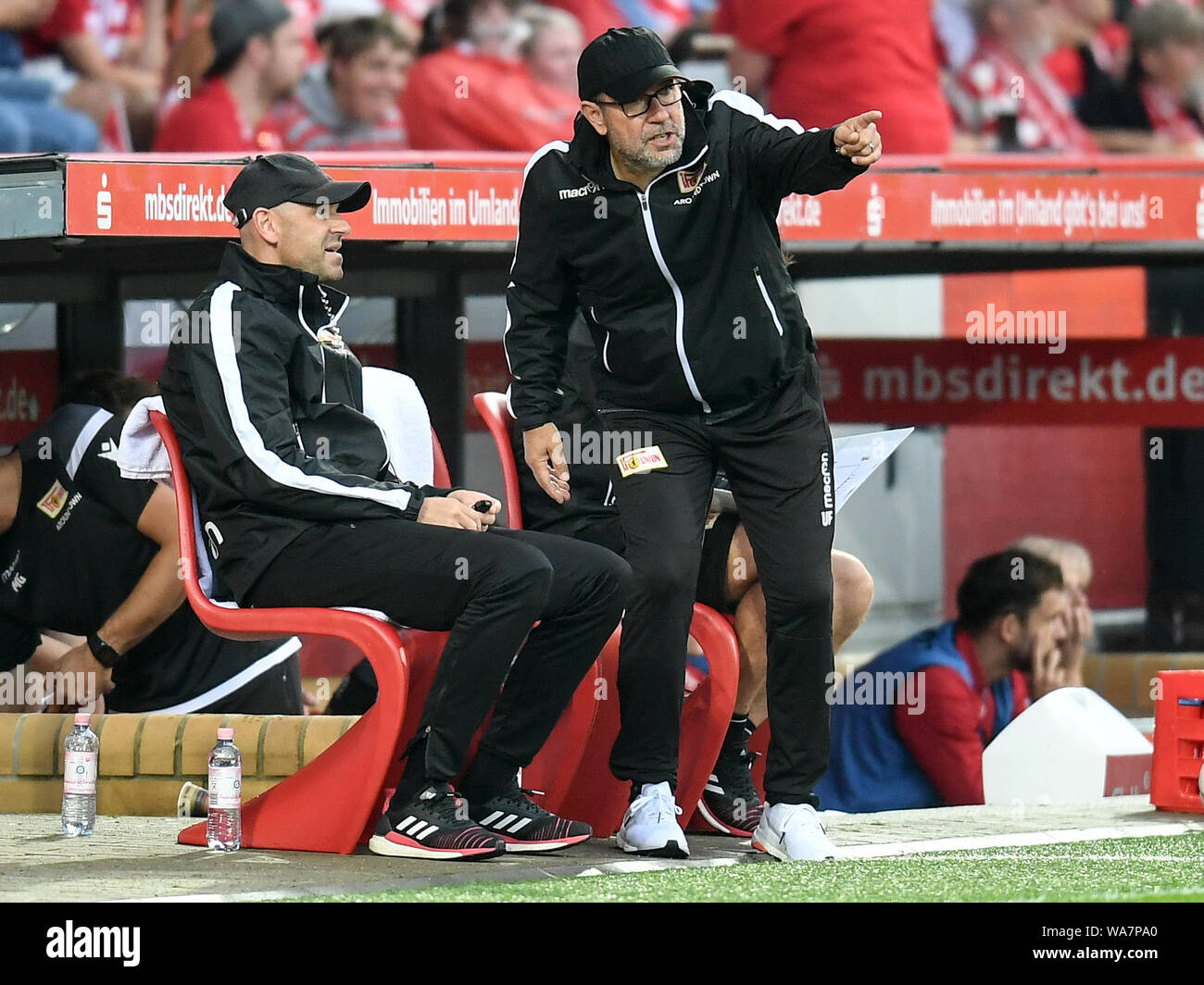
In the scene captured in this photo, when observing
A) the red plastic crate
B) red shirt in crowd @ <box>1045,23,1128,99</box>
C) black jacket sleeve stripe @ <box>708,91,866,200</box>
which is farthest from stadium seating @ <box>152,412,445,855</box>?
red shirt in crowd @ <box>1045,23,1128,99</box>

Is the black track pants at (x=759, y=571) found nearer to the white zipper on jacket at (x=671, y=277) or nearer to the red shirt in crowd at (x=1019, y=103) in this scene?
the white zipper on jacket at (x=671, y=277)

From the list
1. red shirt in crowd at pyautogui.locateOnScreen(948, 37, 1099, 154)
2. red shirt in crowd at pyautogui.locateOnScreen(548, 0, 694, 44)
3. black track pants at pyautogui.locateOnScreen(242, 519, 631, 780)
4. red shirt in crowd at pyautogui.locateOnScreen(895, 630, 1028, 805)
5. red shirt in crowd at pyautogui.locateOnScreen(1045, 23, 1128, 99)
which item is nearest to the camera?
black track pants at pyautogui.locateOnScreen(242, 519, 631, 780)

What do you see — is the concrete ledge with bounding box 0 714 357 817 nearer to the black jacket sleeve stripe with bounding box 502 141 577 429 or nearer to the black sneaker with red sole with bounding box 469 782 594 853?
the black sneaker with red sole with bounding box 469 782 594 853

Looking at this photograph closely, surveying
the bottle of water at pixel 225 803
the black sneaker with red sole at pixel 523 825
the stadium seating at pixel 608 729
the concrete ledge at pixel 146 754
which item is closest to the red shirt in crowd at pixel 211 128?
the concrete ledge at pixel 146 754

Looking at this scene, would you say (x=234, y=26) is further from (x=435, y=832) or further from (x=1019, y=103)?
(x=435, y=832)

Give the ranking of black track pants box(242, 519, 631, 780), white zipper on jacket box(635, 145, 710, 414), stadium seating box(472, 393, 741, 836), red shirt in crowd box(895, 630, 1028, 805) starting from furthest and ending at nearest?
red shirt in crowd box(895, 630, 1028, 805), stadium seating box(472, 393, 741, 836), white zipper on jacket box(635, 145, 710, 414), black track pants box(242, 519, 631, 780)

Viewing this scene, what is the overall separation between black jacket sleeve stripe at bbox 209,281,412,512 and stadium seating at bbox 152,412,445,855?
0.75 feet

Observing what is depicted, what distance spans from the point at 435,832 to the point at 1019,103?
5264mm

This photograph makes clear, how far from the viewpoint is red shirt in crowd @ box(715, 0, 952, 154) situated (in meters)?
6.55

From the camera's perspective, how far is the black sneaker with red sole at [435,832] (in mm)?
3441

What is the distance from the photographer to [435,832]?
3.45m

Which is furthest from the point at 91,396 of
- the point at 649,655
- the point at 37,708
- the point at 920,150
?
the point at 920,150

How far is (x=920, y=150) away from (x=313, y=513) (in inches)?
150
